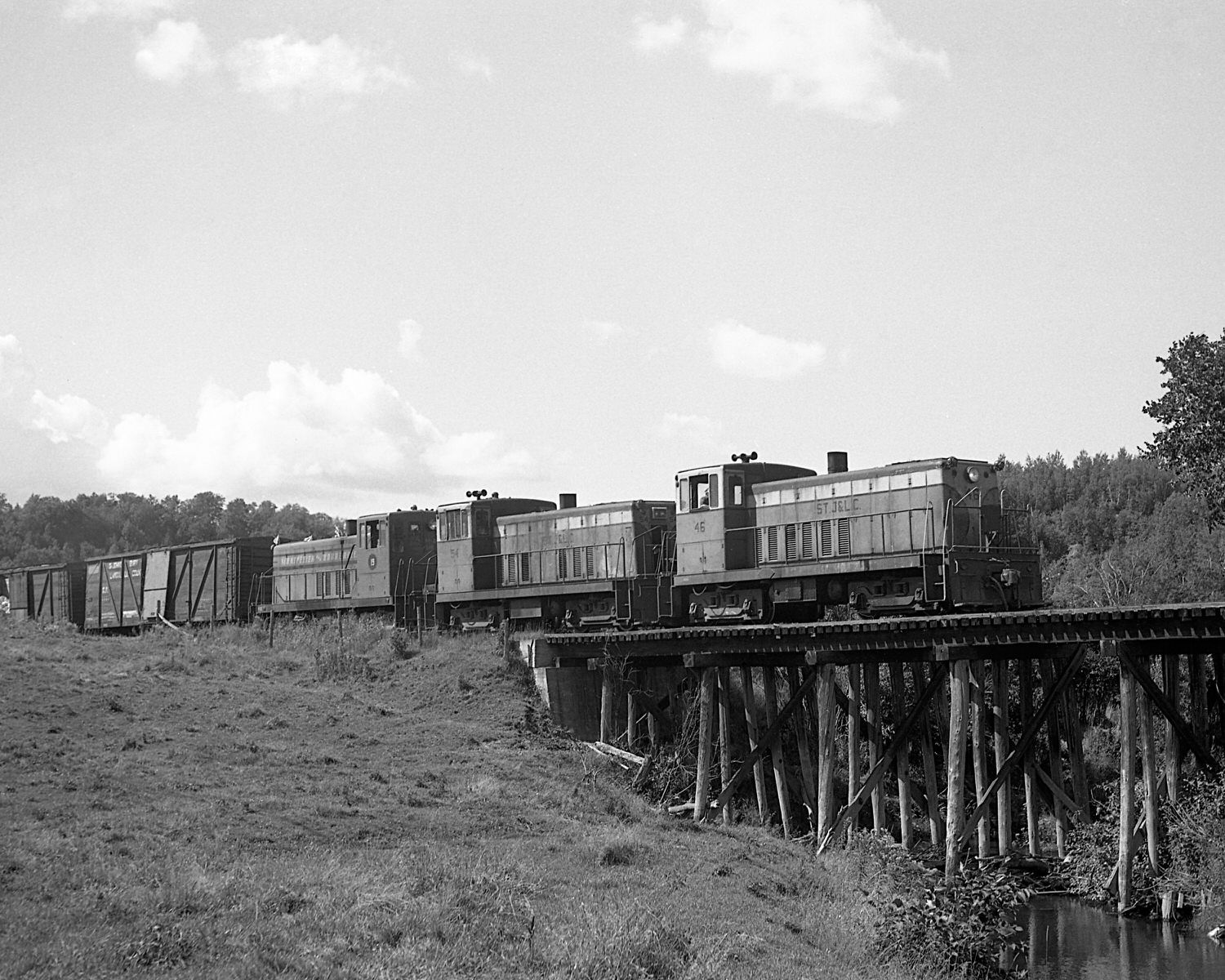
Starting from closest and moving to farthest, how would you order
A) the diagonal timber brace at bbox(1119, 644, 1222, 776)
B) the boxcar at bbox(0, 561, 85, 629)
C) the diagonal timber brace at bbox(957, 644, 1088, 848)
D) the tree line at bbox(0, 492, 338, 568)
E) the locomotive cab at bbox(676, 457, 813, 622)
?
the diagonal timber brace at bbox(1119, 644, 1222, 776) < the diagonal timber brace at bbox(957, 644, 1088, 848) < the locomotive cab at bbox(676, 457, 813, 622) < the boxcar at bbox(0, 561, 85, 629) < the tree line at bbox(0, 492, 338, 568)

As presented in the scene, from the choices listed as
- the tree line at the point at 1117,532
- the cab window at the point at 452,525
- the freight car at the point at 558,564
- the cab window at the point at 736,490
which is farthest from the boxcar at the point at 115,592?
the tree line at the point at 1117,532

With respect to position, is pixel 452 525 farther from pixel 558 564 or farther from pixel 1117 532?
pixel 1117 532

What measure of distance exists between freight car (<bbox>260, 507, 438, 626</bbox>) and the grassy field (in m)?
6.69

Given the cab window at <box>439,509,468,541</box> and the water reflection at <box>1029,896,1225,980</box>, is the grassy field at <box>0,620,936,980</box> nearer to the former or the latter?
the water reflection at <box>1029,896,1225,980</box>

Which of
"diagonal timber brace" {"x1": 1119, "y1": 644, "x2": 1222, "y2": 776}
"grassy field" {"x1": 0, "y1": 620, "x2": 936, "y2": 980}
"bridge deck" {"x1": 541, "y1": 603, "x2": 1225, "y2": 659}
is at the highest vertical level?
"bridge deck" {"x1": 541, "y1": 603, "x2": 1225, "y2": 659}

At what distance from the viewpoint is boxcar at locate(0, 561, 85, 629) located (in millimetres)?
56156

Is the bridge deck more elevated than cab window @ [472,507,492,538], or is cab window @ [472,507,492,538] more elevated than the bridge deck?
cab window @ [472,507,492,538]

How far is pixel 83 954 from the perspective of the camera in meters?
13.0

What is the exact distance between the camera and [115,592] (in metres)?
53.7

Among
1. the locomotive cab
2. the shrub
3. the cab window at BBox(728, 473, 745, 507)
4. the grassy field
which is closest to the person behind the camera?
the grassy field

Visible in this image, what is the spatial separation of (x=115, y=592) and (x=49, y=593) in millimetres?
5807

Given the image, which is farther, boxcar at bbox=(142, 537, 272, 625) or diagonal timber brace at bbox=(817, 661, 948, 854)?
boxcar at bbox=(142, 537, 272, 625)

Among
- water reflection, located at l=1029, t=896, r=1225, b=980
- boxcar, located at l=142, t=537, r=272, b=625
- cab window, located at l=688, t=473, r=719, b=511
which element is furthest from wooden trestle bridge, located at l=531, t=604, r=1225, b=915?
boxcar, located at l=142, t=537, r=272, b=625

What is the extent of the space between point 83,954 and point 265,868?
4280 millimetres
